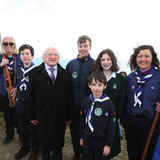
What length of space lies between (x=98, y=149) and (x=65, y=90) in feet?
3.81

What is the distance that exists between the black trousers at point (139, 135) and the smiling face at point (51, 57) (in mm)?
1746

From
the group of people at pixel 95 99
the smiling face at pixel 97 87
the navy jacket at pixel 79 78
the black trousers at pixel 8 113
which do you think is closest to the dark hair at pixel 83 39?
the group of people at pixel 95 99

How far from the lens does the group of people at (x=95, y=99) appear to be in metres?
2.18

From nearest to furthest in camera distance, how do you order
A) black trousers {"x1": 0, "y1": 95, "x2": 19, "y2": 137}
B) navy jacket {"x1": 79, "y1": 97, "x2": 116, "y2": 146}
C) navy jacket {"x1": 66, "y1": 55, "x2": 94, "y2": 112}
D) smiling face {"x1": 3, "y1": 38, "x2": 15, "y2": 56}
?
navy jacket {"x1": 79, "y1": 97, "x2": 116, "y2": 146}
navy jacket {"x1": 66, "y1": 55, "x2": 94, "y2": 112}
smiling face {"x1": 3, "y1": 38, "x2": 15, "y2": 56}
black trousers {"x1": 0, "y1": 95, "x2": 19, "y2": 137}

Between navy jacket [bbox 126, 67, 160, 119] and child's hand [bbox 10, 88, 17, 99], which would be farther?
child's hand [bbox 10, 88, 17, 99]

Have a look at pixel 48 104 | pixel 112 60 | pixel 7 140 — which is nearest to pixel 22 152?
pixel 7 140

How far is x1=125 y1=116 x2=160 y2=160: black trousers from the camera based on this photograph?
2305 millimetres

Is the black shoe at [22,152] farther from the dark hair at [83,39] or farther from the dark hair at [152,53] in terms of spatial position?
the dark hair at [152,53]

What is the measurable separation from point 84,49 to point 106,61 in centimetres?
57

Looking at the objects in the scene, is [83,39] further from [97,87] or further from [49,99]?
[49,99]

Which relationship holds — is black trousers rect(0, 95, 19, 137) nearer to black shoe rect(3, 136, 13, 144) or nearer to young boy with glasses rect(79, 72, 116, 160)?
black shoe rect(3, 136, 13, 144)

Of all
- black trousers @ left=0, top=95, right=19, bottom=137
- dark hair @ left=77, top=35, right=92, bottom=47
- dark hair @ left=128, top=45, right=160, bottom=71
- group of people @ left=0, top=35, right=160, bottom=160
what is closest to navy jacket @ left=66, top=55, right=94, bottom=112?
group of people @ left=0, top=35, right=160, bottom=160

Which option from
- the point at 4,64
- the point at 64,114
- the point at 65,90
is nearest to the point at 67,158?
the point at 64,114

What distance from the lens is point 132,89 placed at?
95.2 inches
